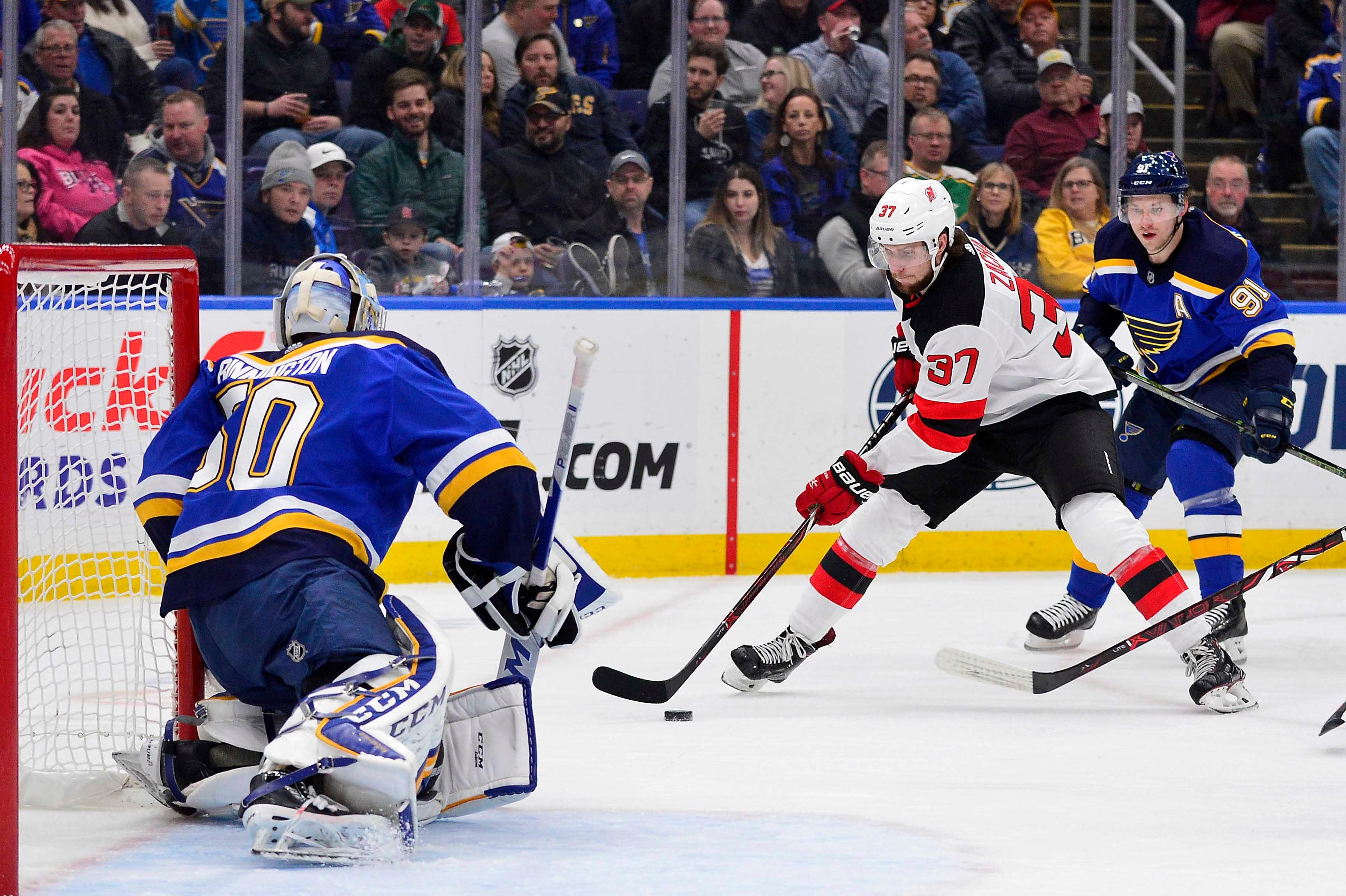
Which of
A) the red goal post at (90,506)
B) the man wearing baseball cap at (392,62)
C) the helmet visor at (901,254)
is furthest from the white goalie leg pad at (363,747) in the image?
the man wearing baseball cap at (392,62)

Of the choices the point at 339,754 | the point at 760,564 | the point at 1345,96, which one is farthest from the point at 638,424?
the point at 339,754

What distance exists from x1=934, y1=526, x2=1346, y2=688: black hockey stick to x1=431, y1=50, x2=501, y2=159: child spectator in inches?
101

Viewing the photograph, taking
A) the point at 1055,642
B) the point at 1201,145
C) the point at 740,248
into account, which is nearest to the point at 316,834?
the point at 1055,642

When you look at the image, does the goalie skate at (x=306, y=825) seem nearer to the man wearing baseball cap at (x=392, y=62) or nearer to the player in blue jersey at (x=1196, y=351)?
the player in blue jersey at (x=1196, y=351)

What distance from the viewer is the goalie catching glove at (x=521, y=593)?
2371mm

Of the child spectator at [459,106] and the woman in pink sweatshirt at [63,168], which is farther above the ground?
the child spectator at [459,106]

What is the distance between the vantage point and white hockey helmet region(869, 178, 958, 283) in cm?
320

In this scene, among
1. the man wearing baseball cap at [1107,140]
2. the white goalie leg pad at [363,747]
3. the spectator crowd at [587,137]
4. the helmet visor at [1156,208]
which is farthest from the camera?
the man wearing baseball cap at [1107,140]

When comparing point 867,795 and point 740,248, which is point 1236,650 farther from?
point 740,248

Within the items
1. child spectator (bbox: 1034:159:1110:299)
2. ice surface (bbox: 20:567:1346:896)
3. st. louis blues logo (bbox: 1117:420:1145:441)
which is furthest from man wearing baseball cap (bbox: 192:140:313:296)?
st. louis blues logo (bbox: 1117:420:1145:441)

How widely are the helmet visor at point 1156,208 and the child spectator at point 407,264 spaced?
2366 millimetres

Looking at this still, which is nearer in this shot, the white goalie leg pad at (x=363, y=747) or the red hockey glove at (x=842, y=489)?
the white goalie leg pad at (x=363, y=747)

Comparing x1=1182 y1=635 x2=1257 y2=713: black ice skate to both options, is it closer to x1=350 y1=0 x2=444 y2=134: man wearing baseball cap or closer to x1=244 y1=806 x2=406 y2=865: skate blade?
x1=244 y1=806 x2=406 y2=865: skate blade

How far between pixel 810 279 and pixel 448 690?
3.51m
